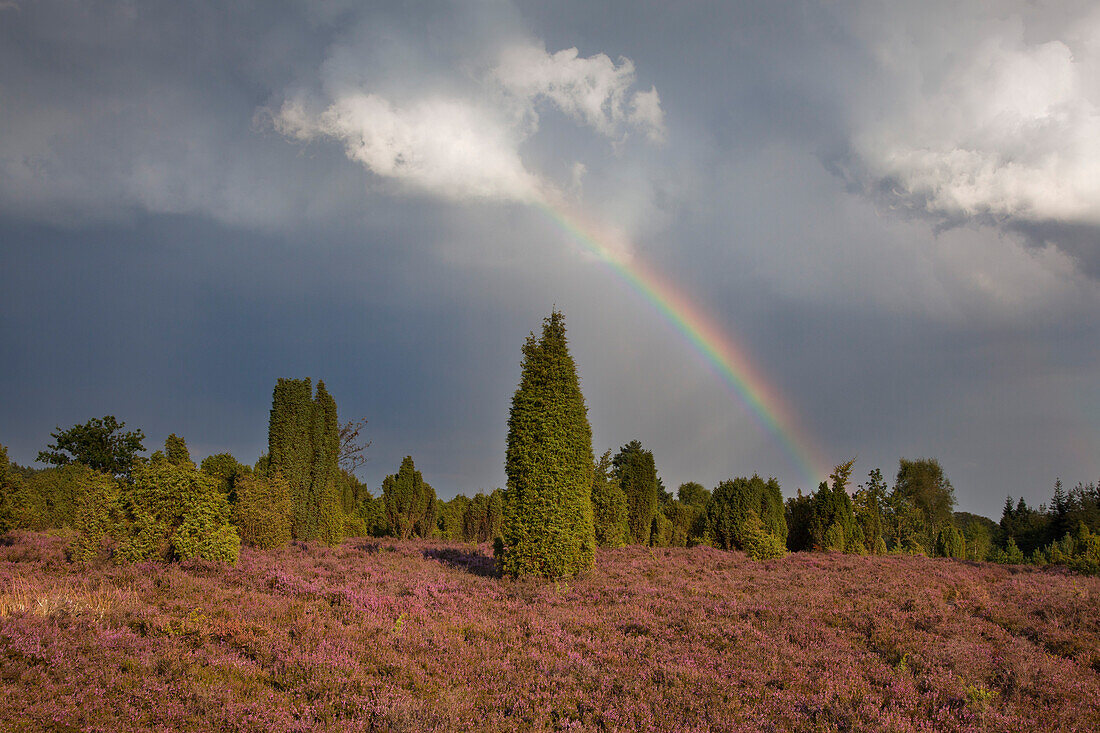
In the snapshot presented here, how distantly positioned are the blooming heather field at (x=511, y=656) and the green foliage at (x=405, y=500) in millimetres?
28661

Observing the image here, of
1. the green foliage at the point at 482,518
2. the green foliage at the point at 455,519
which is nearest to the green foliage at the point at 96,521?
the green foliage at the point at 455,519

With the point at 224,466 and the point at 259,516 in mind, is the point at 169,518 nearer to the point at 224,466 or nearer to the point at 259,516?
the point at 259,516

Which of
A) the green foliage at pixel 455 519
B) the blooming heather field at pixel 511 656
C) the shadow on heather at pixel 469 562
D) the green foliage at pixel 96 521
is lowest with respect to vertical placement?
the green foliage at pixel 455 519

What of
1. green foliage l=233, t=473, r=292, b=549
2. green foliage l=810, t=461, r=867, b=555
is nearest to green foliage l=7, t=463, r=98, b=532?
green foliage l=233, t=473, r=292, b=549

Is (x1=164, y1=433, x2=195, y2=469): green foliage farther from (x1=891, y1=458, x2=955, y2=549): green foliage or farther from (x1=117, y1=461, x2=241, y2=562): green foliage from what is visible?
(x1=891, y1=458, x2=955, y2=549): green foliage

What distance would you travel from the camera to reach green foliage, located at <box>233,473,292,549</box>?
21062 mm

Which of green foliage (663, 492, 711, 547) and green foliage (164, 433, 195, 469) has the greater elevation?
green foliage (164, 433, 195, 469)

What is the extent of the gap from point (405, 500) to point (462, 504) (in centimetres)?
1134

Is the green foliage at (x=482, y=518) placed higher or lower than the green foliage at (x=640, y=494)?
lower

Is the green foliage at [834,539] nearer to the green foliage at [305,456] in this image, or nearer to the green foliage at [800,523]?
the green foliage at [800,523]

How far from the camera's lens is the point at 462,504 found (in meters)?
53.3

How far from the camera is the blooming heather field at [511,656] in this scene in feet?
22.2

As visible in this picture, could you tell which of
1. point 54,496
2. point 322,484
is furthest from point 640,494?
point 54,496

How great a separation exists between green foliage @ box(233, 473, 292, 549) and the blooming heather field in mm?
7004
